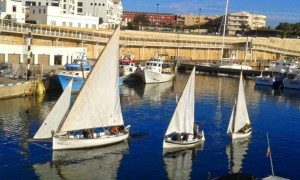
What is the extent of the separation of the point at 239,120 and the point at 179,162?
1093 cm

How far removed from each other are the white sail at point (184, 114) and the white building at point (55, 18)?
83.6 m

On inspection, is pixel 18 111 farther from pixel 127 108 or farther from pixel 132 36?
pixel 132 36

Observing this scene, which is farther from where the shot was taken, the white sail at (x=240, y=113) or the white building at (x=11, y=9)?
the white building at (x=11, y=9)

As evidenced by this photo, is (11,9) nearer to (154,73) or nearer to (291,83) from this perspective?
(154,73)

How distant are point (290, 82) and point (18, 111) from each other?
6110 cm

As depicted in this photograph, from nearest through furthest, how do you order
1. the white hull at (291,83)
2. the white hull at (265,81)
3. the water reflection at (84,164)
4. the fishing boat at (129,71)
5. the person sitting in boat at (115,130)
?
the water reflection at (84,164) → the person sitting in boat at (115,130) → the fishing boat at (129,71) → the white hull at (291,83) → the white hull at (265,81)

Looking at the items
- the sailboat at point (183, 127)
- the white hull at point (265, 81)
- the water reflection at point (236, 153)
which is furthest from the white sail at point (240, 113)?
the white hull at point (265, 81)

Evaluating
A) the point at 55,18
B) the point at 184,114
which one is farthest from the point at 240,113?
the point at 55,18

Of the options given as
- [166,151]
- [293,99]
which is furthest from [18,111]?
[293,99]

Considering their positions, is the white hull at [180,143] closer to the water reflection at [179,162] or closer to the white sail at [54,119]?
the water reflection at [179,162]

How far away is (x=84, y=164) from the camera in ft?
112

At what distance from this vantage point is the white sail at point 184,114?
38719mm

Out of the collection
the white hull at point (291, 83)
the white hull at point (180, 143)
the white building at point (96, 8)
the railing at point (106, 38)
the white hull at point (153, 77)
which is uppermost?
the white building at point (96, 8)

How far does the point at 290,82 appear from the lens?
95000mm
